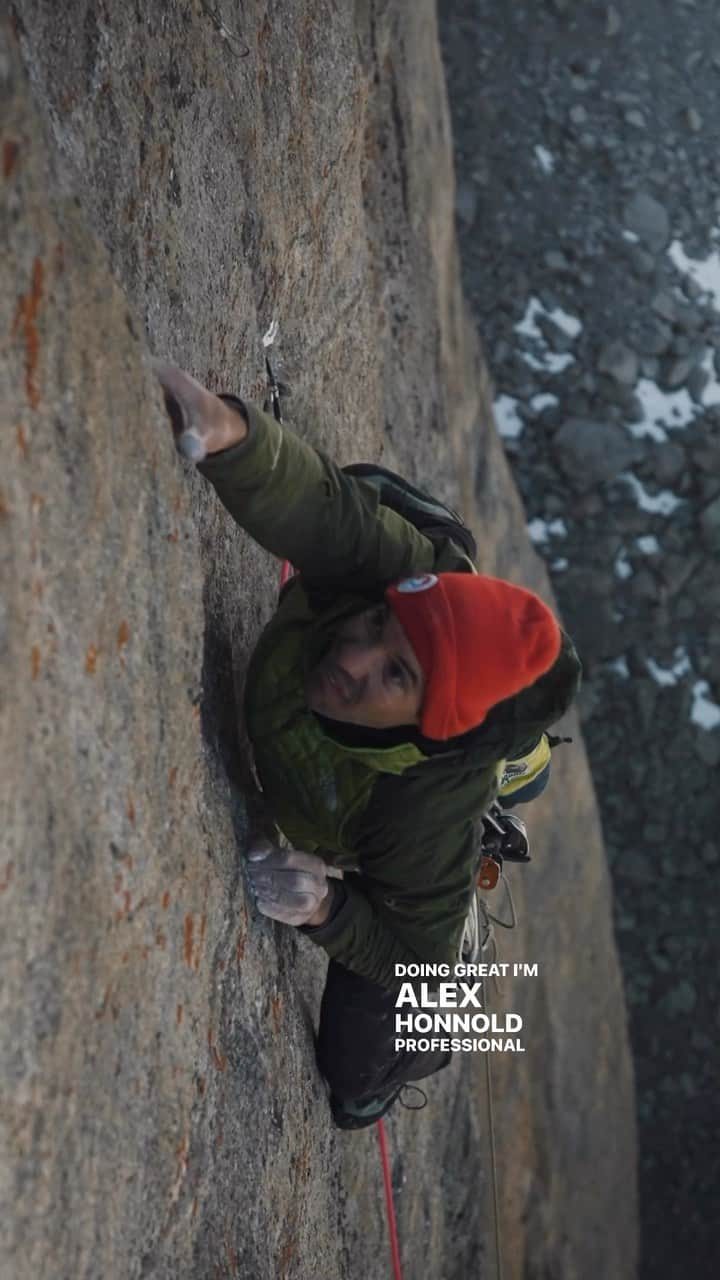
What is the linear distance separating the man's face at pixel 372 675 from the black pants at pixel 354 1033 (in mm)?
1115

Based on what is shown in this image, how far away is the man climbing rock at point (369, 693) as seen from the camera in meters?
2.49

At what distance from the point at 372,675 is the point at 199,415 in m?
0.59

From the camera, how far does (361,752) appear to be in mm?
2746

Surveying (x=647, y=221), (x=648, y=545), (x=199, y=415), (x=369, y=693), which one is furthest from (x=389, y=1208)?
(x=647, y=221)

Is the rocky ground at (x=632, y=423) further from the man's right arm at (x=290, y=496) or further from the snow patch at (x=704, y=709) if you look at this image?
Result: the man's right arm at (x=290, y=496)

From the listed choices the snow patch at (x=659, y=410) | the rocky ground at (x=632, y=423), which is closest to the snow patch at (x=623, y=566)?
the rocky ground at (x=632, y=423)

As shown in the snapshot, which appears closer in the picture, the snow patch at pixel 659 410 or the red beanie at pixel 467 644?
the red beanie at pixel 467 644

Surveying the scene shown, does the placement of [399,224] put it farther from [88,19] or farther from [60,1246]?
[60,1246]

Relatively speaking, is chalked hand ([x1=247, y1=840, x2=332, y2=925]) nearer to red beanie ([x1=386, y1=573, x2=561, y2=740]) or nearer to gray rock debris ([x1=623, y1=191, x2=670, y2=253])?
red beanie ([x1=386, y1=573, x2=561, y2=740])

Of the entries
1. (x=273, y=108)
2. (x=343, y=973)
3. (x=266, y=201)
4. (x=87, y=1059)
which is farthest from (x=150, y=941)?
(x=273, y=108)

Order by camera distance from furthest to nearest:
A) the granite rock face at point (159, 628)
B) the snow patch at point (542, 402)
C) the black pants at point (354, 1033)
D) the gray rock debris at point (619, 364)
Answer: the gray rock debris at point (619, 364), the snow patch at point (542, 402), the black pants at point (354, 1033), the granite rock face at point (159, 628)

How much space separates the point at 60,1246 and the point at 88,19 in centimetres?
192

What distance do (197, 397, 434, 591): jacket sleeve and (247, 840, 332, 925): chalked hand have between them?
634mm

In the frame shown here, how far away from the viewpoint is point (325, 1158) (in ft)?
11.6
